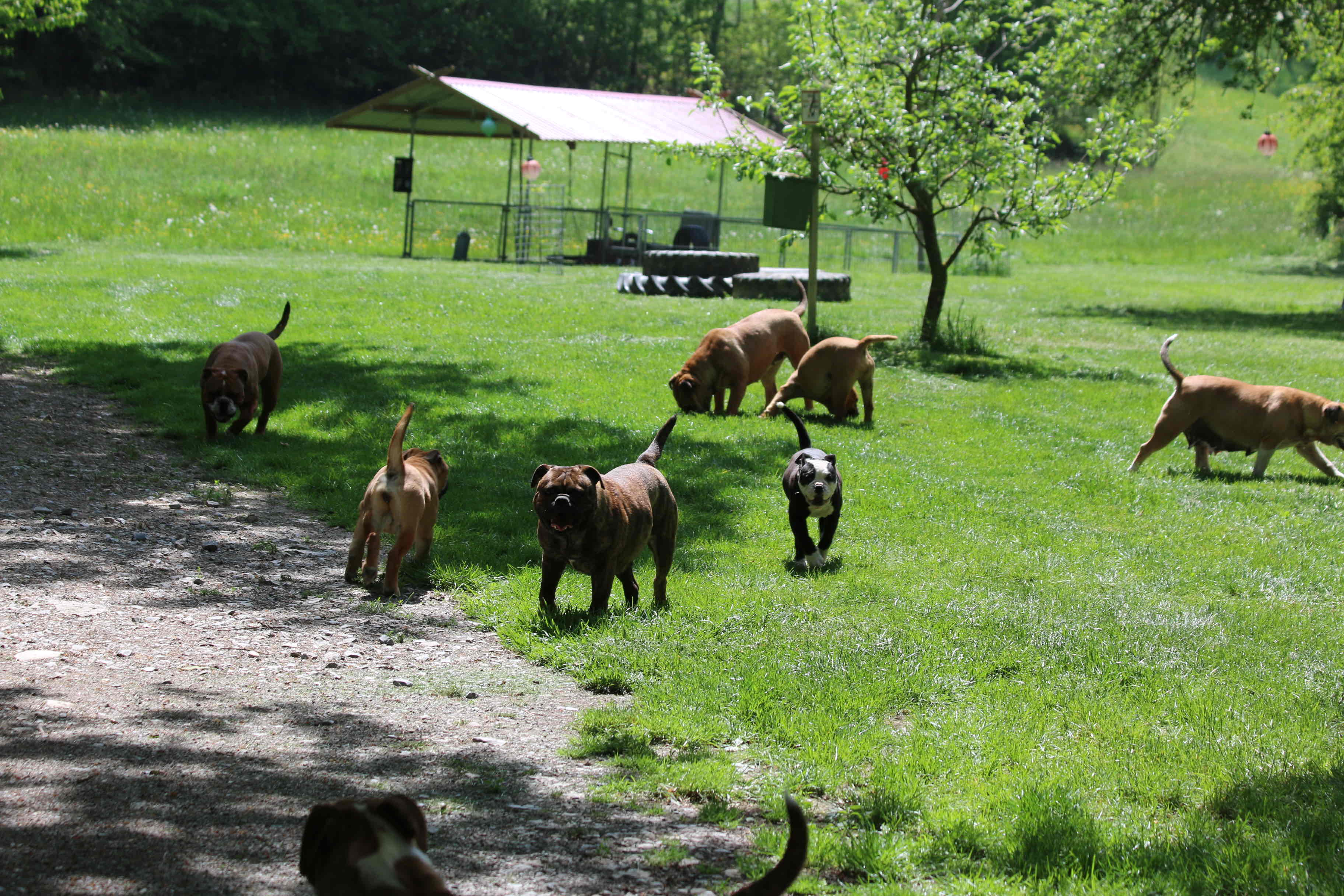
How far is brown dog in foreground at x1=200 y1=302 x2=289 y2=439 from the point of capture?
954 centimetres

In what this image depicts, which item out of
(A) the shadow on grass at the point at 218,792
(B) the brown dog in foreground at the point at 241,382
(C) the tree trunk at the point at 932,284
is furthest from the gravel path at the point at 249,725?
(C) the tree trunk at the point at 932,284

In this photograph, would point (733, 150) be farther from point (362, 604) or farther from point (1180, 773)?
point (1180, 773)

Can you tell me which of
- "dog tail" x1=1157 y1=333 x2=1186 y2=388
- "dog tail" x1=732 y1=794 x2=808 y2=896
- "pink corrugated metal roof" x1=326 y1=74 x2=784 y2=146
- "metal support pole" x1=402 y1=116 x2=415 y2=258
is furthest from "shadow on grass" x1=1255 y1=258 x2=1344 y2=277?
"dog tail" x1=732 y1=794 x2=808 y2=896

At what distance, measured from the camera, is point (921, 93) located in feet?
57.1

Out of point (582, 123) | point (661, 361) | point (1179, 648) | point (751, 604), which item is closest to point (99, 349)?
point (661, 361)

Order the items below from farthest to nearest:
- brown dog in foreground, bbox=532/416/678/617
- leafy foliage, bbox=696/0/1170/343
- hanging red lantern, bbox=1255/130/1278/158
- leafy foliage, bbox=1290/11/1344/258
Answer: hanging red lantern, bbox=1255/130/1278/158 < leafy foliage, bbox=1290/11/1344/258 < leafy foliage, bbox=696/0/1170/343 < brown dog in foreground, bbox=532/416/678/617

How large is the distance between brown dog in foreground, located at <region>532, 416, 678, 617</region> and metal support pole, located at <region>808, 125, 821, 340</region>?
33.3 ft

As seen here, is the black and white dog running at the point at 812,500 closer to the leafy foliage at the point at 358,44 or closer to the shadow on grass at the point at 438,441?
the shadow on grass at the point at 438,441

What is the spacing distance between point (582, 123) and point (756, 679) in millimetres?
24938

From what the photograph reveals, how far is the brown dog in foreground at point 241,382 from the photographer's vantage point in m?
9.54

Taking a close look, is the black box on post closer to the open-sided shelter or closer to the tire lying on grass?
the open-sided shelter

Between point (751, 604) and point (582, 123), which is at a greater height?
point (582, 123)

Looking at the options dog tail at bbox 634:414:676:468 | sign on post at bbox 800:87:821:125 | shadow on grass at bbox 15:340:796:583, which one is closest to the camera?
dog tail at bbox 634:414:676:468

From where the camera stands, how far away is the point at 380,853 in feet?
8.46
